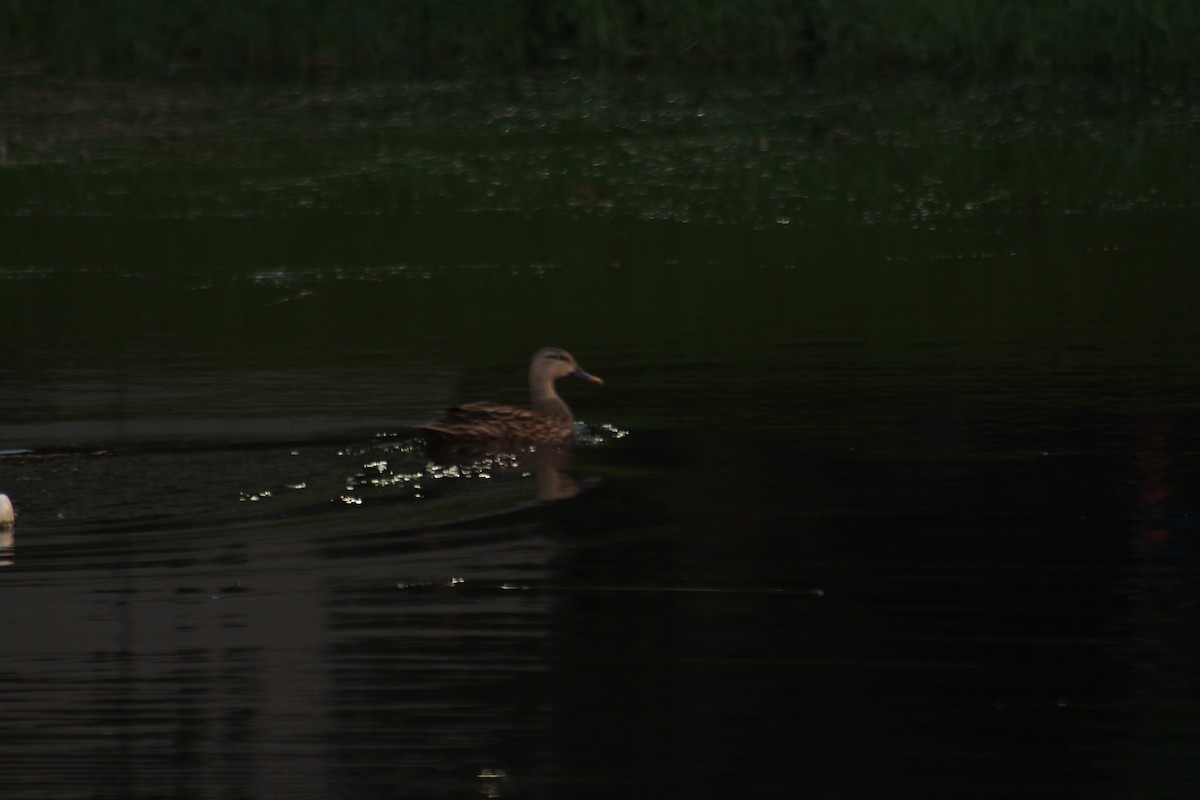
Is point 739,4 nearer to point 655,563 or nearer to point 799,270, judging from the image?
point 799,270

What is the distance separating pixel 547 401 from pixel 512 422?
0.52 meters

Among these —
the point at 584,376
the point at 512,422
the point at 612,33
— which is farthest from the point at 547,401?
the point at 612,33

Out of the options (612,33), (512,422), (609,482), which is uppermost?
(612,33)

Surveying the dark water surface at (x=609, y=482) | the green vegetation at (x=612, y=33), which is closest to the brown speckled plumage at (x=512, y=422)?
the dark water surface at (x=609, y=482)

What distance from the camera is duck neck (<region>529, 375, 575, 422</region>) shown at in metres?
12.2

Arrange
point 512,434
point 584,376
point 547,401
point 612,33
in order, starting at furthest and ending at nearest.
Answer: point 612,33
point 584,376
point 547,401
point 512,434

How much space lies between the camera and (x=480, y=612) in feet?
26.3

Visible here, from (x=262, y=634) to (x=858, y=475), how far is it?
3.55 metres

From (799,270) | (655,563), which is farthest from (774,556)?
(799,270)

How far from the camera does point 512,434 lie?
11820mm

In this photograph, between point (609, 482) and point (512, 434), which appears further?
point (512, 434)

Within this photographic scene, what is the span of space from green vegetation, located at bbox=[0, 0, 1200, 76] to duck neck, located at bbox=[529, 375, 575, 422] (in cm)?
1771

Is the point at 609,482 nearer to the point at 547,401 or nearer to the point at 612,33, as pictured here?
the point at 547,401

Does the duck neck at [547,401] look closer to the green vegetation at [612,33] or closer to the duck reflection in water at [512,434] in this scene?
the duck reflection in water at [512,434]
